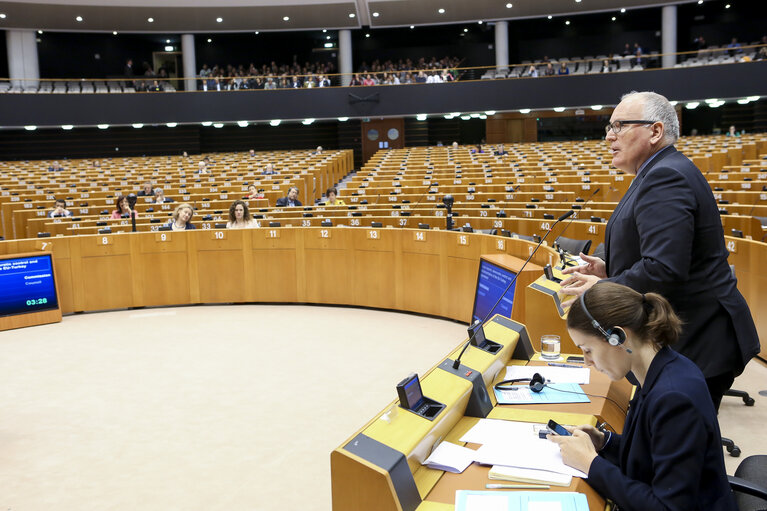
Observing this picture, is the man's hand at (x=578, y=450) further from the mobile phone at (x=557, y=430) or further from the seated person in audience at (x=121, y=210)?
the seated person in audience at (x=121, y=210)

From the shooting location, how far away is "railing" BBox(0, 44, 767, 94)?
18.8 m

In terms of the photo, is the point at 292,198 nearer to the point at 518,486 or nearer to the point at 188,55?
the point at 518,486

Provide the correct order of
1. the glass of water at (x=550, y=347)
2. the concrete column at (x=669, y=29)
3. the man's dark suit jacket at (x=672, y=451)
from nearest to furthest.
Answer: the man's dark suit jacket at (x=672, y=451) → the glass of water at (x=550, y=347) → the concrete column at (x=669, y=29)

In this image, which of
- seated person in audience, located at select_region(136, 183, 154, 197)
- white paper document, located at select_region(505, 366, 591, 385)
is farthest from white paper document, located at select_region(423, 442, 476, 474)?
seated person in audience, located at select_region(136, 183, 154, 197)

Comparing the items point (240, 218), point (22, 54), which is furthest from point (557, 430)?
point (22, 54)

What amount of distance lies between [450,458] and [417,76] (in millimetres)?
19941

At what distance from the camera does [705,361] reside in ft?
6.00

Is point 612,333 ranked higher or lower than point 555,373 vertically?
higher

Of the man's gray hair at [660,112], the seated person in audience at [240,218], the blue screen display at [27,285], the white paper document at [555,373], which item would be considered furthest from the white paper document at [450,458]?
the blue screen display at [27,285]

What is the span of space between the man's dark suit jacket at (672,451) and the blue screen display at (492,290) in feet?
8.97

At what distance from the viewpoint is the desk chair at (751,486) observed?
1.62m

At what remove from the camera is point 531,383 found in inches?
87.0

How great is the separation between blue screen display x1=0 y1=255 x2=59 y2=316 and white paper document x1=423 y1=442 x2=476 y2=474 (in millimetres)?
6250

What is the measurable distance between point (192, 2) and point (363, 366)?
58.0ft
